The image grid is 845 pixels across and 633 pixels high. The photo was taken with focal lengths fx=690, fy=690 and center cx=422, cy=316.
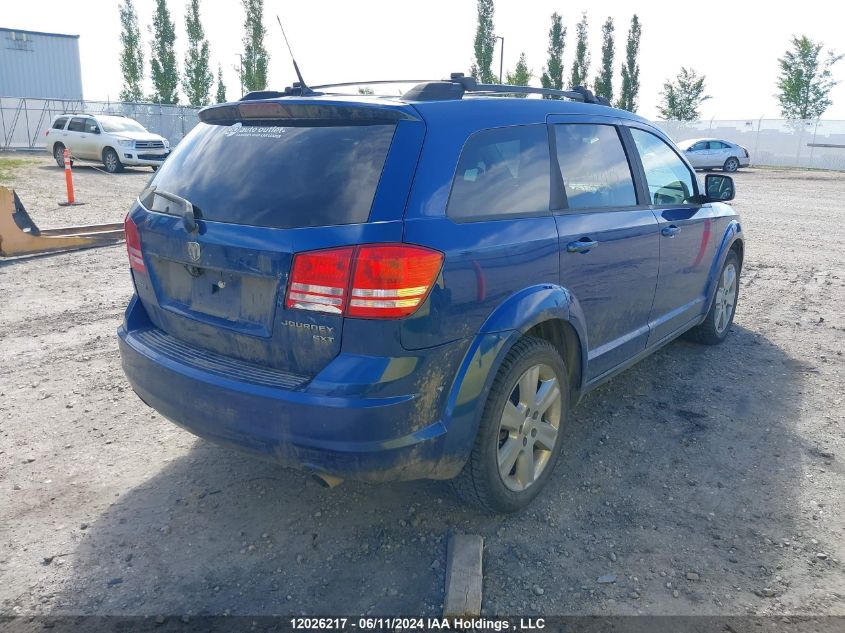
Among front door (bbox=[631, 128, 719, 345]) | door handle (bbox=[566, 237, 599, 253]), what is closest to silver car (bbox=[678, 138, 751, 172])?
front door (bbox=[631, 128, 719, 345])

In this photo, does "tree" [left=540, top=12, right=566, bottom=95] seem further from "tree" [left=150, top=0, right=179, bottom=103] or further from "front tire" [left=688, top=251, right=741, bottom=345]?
"front tire" [left=688, top=251, right=741, bottom=345]

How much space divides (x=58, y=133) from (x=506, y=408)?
25.9 meters

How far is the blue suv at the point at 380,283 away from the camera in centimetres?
255

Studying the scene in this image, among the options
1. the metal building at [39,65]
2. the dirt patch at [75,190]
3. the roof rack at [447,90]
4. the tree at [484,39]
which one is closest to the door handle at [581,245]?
the roof rack at [447,90]

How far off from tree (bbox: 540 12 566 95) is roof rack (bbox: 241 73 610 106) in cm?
5753

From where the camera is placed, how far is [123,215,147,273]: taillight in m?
3.27

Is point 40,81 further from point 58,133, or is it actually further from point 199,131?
point 199,131

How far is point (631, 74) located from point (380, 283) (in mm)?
62695

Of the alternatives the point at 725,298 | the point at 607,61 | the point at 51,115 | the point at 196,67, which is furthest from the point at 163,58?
the point at 725,298

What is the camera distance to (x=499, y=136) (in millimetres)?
3150

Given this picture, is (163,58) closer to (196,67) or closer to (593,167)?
(196,67)

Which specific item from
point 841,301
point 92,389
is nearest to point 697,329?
point 841,301

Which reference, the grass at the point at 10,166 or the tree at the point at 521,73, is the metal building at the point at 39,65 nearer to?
the grass at the point at 10,166

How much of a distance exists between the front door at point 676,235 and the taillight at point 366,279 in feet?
7.53
